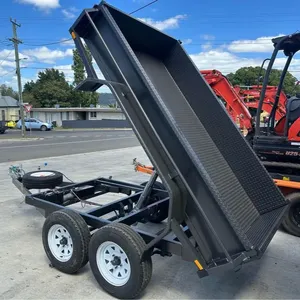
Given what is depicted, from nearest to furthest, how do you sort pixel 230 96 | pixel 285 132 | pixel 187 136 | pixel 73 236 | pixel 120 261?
pixel 120 261 → pixel 73 236 → pixel 187 136 → pixel 285 132 → pixel 230 96

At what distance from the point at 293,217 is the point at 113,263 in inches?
129

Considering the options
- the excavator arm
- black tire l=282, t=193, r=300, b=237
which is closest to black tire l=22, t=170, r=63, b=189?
black tire l=282, t=193, r=300, b=237

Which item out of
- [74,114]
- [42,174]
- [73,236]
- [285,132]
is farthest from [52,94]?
[73,236]

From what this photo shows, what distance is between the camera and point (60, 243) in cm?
385

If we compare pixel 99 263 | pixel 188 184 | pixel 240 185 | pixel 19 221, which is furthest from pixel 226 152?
pixel 19 221

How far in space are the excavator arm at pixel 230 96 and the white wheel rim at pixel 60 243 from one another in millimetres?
7323

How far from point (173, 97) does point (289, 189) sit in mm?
2510

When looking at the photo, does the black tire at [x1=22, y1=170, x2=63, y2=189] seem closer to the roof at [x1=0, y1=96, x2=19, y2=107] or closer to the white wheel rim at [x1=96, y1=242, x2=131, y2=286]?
the white wheel rim at [x1=96, y1=242, x2=131, y2=286]

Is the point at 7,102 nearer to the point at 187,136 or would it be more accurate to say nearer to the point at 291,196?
the point at 291,196

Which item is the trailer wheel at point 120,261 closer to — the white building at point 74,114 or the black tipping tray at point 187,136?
the black tipping tray at point 187,136

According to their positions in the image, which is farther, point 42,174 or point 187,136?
point 42,174

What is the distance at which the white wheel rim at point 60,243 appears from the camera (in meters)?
3.79

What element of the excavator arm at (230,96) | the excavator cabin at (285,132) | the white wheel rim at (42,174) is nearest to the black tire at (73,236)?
the white wheel rim at (42,174)

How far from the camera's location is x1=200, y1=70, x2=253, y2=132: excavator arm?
10000 millimetres
